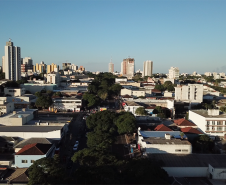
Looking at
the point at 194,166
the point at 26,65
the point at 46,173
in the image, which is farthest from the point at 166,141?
the point at 26,65

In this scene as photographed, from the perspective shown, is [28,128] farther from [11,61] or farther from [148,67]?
[148,67]

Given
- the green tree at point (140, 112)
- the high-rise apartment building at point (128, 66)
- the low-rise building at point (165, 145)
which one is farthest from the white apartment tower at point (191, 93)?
the high-rise apartment building at point (128, 66)

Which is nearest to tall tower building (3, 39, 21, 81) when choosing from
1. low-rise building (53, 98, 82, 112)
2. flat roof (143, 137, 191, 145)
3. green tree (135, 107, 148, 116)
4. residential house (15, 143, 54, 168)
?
low-rise building (53, 98, 82, 112)

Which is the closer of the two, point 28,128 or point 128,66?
point 28,128

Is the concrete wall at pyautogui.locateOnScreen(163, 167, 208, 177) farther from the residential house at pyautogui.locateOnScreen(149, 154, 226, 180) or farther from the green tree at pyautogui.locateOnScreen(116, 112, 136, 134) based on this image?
the green tree at pyautogui.locateOnScreen(116, 112, 136, 134)

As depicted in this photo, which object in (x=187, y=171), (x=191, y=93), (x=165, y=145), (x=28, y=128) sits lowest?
(x=187, y=171)

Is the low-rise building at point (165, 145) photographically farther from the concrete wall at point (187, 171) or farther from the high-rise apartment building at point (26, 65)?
the high-rise apartment building at point (26, 65)
